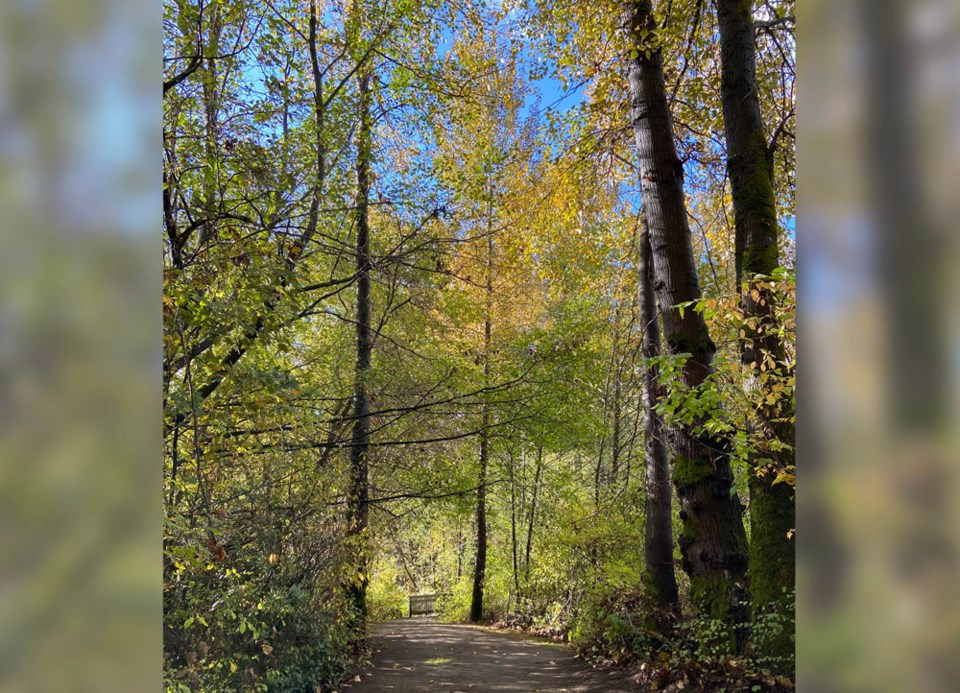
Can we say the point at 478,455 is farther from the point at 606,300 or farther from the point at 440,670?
the point at 440,670

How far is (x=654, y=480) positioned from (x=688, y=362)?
209cm

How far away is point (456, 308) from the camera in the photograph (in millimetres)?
6824

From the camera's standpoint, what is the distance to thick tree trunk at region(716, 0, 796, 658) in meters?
3.10

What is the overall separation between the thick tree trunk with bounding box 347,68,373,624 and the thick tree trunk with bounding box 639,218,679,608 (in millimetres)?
2558

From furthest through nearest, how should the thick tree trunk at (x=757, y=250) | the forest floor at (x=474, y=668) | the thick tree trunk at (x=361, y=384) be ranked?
the forest floor at (x=474, y=668) < the thick tree trunk at (x=361, y=384) < the thick tree trunk at (x=757, y=250)

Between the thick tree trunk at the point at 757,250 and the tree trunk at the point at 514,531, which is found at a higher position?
the thick tree trunk at the point at 757,250

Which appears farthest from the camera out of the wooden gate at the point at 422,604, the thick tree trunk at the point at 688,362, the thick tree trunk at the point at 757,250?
the wooden gate at the point at 422,604

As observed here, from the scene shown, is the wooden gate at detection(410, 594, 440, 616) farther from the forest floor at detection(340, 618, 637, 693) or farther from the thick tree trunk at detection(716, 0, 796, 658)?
the thick tree trunk at detection(716, 0, 796, 658)

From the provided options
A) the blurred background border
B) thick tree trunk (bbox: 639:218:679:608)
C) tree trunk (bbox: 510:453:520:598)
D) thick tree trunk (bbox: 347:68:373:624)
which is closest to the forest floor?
thick tree trunk (bbox: 347:68:373:624)

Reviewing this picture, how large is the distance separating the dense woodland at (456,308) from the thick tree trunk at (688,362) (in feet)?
0.06

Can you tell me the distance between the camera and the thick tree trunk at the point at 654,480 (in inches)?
205

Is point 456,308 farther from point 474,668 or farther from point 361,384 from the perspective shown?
point 474,668
